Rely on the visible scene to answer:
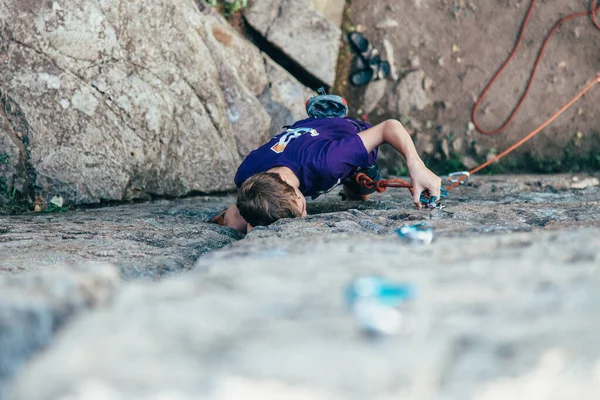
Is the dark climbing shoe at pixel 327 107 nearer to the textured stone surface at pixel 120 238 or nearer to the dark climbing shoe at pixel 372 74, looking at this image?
the textured stone surface at pixel 120 238

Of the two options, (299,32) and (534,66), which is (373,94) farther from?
(534,66)

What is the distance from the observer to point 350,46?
17.8ft

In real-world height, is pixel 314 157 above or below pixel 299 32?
below

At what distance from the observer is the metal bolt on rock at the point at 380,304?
903 mm

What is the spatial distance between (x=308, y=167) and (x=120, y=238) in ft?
3.16

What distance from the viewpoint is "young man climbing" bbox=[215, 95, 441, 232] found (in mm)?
2742

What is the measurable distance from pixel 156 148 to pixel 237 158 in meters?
0.63

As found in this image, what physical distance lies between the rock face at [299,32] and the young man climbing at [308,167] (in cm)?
168

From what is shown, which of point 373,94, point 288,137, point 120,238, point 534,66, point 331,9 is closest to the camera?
point 120,238

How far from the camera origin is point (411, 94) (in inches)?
207

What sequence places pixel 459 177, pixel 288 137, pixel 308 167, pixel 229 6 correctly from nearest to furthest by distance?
pixel 308 167, pixel 288 137, pixel 459 177, pixel 229 6

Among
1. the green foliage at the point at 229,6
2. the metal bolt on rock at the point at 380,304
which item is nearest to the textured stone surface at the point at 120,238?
the metal bolt on rock at the point at 380,304

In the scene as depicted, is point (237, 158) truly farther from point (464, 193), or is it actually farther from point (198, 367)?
point (198, 367)

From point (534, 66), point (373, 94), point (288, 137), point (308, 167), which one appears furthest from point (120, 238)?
point (534, 66)
